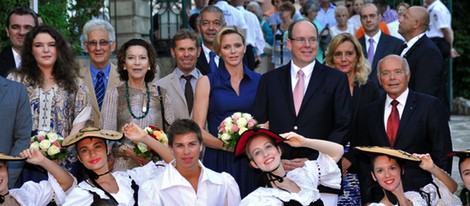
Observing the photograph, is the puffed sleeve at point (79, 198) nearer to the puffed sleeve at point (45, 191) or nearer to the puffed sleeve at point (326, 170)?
the puffed sleeve at point (45, 191)

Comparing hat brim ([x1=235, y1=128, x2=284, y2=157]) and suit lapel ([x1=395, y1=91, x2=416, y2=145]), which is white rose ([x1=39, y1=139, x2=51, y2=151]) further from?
suit lapel ([x1=395, y1=91, x2=416, y2=145])

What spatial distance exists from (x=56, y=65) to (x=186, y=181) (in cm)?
168

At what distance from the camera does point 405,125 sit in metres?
7.36

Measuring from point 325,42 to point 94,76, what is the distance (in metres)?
6.03

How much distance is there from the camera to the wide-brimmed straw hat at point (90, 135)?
6730 millimetres

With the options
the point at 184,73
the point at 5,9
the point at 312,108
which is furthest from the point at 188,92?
the point at 5,9

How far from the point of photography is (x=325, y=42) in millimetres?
13719

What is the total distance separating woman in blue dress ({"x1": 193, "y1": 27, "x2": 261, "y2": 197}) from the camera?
24.9 feet

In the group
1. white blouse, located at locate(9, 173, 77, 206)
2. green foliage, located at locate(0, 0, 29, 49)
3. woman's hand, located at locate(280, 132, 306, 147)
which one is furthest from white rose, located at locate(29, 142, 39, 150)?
green foliage, located at locate(0, 0, 29, 49)

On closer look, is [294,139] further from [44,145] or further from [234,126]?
[44,145]

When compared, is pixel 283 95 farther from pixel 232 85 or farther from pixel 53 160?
pixel 53 160

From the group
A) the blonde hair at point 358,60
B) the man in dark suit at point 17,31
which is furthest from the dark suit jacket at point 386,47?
the man in dark suit at point 17,31

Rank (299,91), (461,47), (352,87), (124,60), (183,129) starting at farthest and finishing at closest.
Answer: (461,47)
(352,87)
(124,60)
(299,91)
(183,129)

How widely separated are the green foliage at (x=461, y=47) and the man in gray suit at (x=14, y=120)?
12.4 meters
